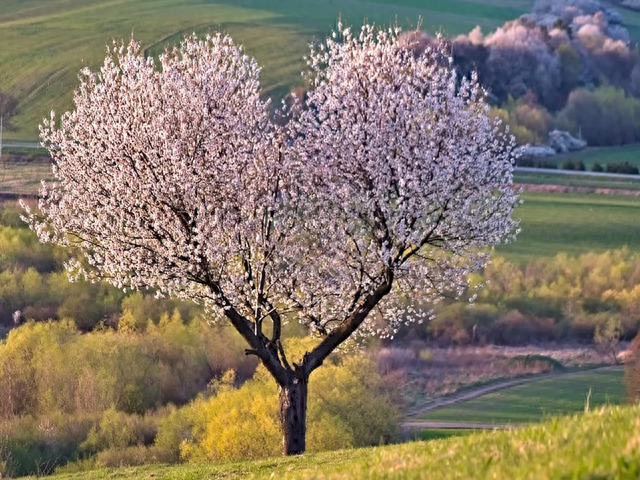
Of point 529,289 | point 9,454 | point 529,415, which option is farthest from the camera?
point 529,289

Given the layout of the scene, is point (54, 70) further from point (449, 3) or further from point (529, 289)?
point (449, 3)

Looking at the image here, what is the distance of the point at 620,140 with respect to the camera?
5433 inches

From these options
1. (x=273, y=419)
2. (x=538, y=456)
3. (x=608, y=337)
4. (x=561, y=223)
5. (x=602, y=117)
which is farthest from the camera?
(x=602, y=117)

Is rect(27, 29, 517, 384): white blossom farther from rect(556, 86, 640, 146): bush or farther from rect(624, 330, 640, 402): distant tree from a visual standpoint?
rect(556, 86, 640, 146): bush

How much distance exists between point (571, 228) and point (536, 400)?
33.5m

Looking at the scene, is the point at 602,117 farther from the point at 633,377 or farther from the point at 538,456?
the point at 538,456

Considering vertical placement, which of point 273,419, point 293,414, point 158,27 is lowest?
point 273,419

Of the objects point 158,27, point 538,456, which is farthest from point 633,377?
point 158,27

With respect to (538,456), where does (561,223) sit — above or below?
below

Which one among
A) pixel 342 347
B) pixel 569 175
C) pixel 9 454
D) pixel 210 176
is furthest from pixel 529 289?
pixel 210 176

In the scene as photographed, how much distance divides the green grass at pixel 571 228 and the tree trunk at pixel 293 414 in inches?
2436

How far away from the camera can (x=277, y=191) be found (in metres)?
27.6

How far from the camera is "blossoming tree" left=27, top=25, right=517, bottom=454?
2645 centimetres

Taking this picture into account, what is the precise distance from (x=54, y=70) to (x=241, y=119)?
4006 inches
